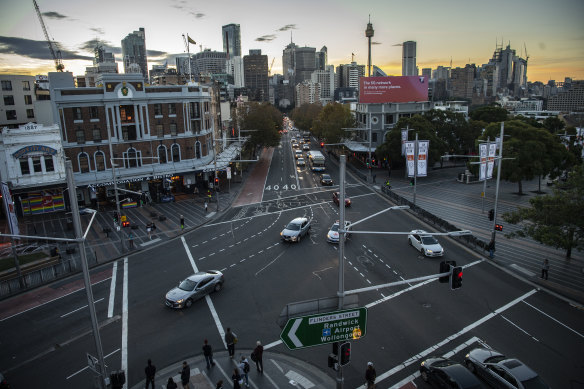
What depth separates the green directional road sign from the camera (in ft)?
37.8

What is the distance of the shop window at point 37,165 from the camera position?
41812 millimetres

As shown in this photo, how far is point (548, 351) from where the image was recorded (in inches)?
706

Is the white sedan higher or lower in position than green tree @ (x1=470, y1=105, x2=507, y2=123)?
lower

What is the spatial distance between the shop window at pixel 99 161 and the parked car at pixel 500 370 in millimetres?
46576

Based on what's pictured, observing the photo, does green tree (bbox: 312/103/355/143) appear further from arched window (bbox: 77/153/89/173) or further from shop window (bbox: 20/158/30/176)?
shop window (bbox: 20/158/30/176)

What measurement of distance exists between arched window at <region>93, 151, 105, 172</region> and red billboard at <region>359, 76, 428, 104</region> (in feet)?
152

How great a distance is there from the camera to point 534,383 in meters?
14.6

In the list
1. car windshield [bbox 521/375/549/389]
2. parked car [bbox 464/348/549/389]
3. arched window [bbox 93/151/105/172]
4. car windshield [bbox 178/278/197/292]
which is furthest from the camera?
arched window [bbox 93/151/105/172]

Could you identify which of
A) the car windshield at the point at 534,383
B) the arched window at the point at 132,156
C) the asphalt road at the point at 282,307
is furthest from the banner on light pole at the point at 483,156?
the arched window at the point at 132,156

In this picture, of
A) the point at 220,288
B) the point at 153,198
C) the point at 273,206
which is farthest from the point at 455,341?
the point at 153,198

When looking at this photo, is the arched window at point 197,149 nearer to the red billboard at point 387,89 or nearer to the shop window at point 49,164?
the shop window at point 49,164

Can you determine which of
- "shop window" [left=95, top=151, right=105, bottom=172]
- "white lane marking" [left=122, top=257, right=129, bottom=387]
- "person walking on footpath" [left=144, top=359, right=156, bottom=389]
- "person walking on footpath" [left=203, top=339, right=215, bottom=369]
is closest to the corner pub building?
"shop window" [left=95, top=151, right=105, bottom=172]

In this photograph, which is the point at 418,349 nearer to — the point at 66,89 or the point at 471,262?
the point at 471,262

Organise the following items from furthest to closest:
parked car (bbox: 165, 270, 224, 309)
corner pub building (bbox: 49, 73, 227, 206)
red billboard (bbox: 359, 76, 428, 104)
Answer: red billboard (bbox: 359, 76, 428, 104) → corner pub building (bbox: 49, 73, 227, 206) → parked car (bbox: 165, 270, 224, 309)
